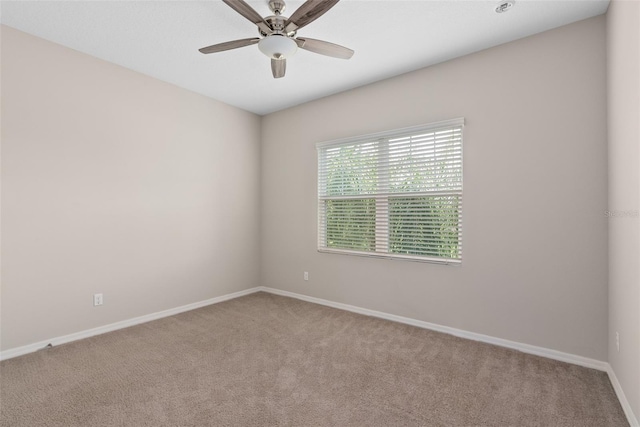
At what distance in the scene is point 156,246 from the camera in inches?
139

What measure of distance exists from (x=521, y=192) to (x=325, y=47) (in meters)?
2.03

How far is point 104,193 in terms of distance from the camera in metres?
3.10

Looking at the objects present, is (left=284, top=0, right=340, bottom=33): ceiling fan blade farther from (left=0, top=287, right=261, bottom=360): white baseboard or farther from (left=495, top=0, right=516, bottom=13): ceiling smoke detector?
(left=0, top=287, right=261, bottom=360): white baseboard

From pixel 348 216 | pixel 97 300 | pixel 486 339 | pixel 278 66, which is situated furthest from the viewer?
pixel 348 216

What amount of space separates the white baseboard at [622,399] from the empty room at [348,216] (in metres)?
0.02

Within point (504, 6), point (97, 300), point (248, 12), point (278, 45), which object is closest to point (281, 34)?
point (278, 45)

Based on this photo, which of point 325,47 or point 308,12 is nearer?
point 308,12

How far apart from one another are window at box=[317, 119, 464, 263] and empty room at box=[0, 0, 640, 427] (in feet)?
0.09

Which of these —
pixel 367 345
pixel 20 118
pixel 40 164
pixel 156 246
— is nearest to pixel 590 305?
pixel 367 345

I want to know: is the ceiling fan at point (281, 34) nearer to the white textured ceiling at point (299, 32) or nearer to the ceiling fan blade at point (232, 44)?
the ceiling fan blade at point (232, 44)

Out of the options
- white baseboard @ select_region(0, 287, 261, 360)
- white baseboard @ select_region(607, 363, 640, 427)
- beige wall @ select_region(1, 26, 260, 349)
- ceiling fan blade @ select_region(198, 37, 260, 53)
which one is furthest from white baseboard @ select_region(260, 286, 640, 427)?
ceiling fan blade @ select_region(198, 37, 260, 53)

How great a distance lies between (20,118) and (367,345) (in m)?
3.56

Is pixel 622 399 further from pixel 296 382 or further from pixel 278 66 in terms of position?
pixel 278 66

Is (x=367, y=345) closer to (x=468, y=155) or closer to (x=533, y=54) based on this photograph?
(x=468, y=155)
